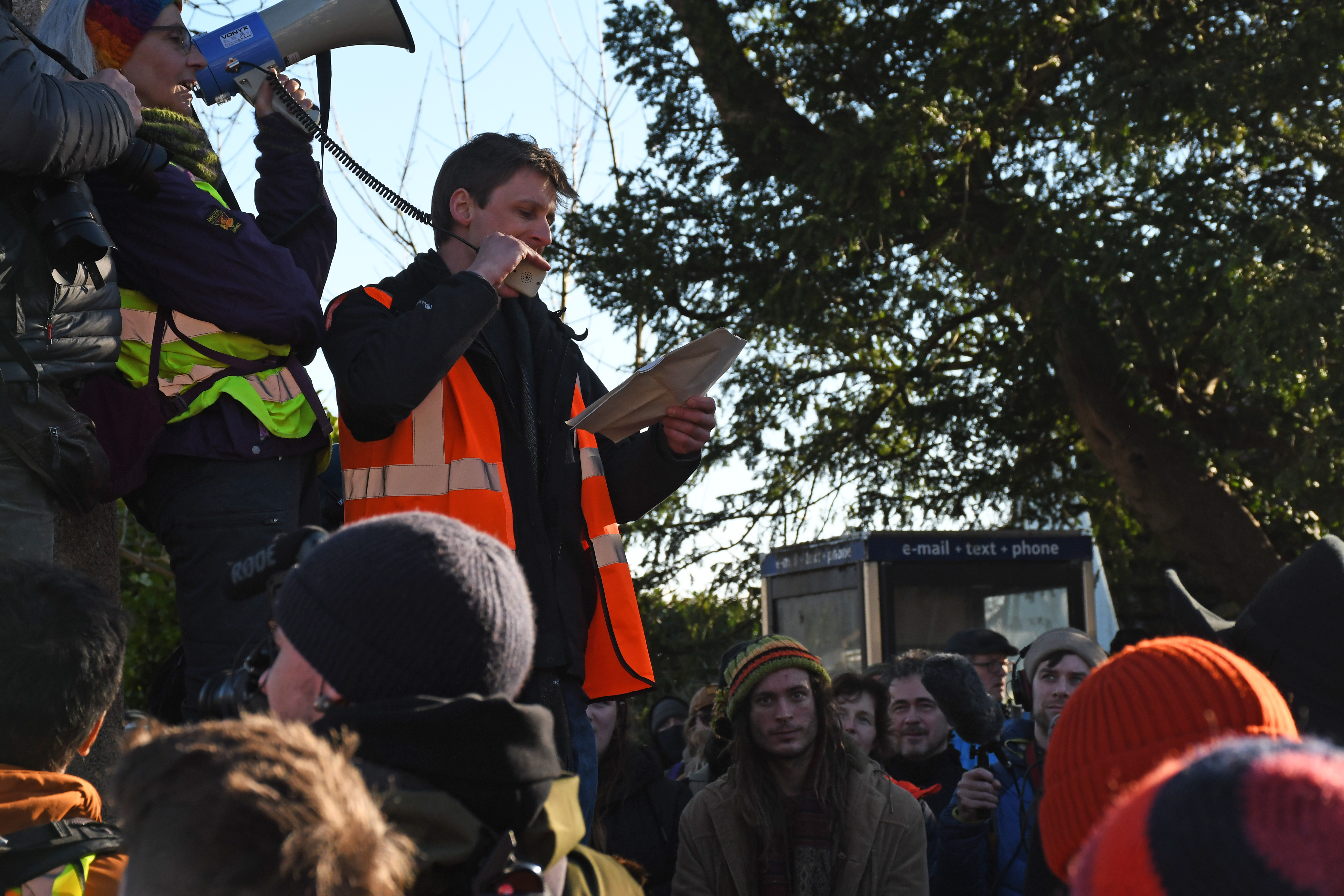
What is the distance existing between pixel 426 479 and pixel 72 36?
131 cm

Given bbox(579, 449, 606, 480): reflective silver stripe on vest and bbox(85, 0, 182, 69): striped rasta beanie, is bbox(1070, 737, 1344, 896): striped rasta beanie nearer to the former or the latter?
bbox(579, 449, 606, 480): reflective silver stripe on vest

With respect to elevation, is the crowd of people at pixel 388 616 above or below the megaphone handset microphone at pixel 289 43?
below

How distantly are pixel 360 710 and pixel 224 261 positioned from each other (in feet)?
5.66

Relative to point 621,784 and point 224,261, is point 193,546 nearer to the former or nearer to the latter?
point 224,261

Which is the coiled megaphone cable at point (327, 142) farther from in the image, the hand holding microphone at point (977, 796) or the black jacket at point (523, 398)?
the hand holding microphone at point (977, 796)

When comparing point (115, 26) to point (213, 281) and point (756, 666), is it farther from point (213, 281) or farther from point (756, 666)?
point (756, 666)

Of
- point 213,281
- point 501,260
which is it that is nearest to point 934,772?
point 501,260

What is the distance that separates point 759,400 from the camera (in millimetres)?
12781

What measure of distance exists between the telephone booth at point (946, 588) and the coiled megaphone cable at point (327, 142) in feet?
27.1

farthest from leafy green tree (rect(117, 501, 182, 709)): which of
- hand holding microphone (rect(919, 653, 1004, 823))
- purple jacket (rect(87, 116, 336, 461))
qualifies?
purple jacket (rect(87, 116, 336, 461))

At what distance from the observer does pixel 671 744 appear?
9141 mm

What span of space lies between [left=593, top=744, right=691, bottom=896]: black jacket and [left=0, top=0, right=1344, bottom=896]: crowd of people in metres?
0.61

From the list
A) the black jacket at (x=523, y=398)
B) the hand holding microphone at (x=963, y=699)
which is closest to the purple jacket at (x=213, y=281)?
the black jacket at (x=523, y=398)

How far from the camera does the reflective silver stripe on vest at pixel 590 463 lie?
3.37 meters
